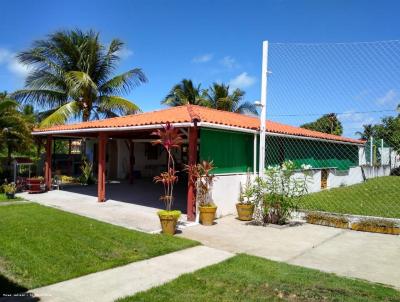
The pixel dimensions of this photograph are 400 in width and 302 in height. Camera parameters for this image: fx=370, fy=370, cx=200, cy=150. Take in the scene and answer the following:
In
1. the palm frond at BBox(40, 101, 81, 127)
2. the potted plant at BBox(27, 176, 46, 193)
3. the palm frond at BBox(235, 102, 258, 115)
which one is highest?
the palm frond at BBox(235, 102, 258, 115)

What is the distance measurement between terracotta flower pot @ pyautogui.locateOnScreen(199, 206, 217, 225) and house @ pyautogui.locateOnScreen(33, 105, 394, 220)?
40 centimetres

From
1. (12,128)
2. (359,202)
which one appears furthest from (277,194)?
(12,128)

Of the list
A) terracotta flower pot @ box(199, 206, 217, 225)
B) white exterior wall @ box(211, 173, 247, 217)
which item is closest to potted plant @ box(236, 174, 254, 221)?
white exterior wall @ box(211, 173, 247, 217)

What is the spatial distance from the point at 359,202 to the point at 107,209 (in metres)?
8.82

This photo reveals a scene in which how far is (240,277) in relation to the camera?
5473mm

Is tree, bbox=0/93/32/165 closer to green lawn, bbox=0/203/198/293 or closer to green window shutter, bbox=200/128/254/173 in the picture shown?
green lawn, bbox=0/203/198/293

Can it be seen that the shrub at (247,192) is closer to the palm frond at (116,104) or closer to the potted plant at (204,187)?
the potted plant at (204,187)

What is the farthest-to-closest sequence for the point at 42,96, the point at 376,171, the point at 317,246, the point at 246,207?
the point at 376,171, the point at 42,96, the point at 246,207, the point at 317,246

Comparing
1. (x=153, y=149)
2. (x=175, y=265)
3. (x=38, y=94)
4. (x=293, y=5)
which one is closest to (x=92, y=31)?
(x=38, y=94)

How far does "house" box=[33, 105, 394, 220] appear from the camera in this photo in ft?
33.8

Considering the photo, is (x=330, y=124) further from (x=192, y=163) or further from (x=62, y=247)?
(x=62, y=247)

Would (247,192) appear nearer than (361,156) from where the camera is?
Yes

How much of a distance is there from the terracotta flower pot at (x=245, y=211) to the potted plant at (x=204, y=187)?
30.8 inches

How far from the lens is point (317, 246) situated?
24.9ft
